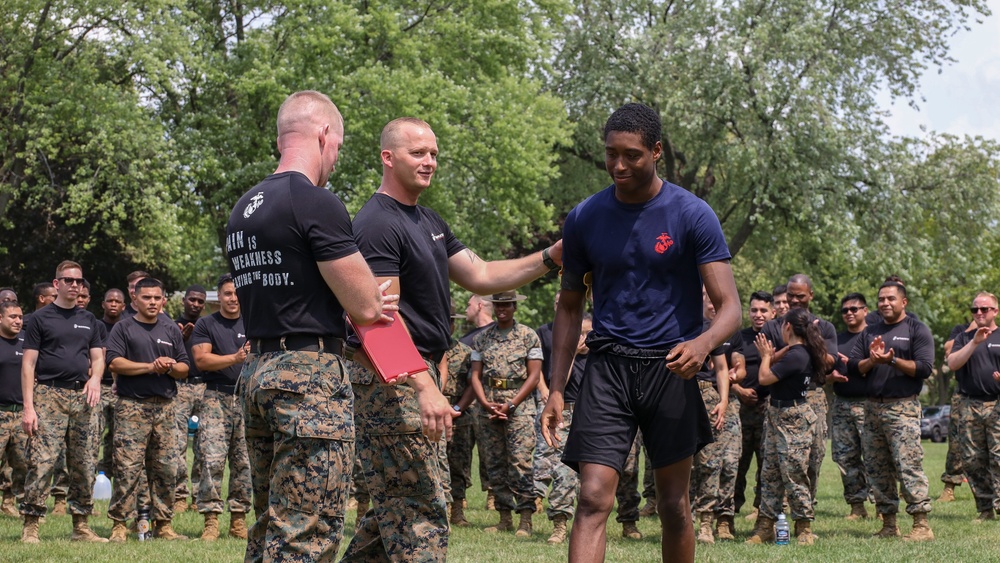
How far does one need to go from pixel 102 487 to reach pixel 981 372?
11.4m

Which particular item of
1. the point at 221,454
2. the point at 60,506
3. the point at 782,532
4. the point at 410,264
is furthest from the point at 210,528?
the point at 410,264

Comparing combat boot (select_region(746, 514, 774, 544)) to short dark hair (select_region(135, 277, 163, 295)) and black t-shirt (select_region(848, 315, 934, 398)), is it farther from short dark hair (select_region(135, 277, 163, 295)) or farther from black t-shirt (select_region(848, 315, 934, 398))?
short dark hair (select_region(135, 277, 163, 295))

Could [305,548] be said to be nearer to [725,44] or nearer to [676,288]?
[676,288]

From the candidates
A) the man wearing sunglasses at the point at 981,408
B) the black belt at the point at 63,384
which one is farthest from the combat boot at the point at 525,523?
the man wearing sunglasses at the point at 981,408

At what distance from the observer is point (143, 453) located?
1102 cm

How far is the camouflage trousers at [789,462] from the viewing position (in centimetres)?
1079

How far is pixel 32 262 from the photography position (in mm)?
34000

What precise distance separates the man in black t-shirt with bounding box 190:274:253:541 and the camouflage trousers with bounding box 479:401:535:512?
2.71 meters

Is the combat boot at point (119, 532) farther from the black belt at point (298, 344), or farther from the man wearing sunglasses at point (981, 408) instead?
the man wearing sunglasses at point (981, 408)

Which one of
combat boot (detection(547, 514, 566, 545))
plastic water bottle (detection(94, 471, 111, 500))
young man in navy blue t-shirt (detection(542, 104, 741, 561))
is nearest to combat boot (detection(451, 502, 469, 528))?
combat boot (detection(547, 514, 566, 545))

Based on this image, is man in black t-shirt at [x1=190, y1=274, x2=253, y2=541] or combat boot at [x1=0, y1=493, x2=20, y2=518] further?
combat boot at [x1=0, y1=493, x2=20, y2=518]

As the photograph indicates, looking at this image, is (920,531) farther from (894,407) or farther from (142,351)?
(142,351)

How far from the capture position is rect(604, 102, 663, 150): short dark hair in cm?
584

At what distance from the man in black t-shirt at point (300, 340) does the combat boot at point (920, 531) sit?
7684 mm
